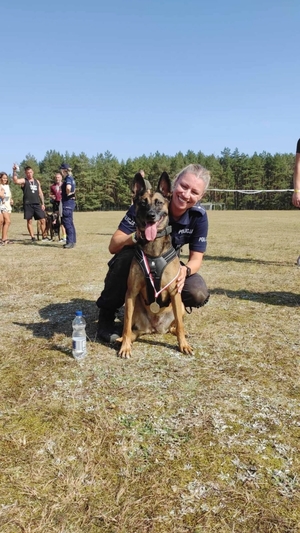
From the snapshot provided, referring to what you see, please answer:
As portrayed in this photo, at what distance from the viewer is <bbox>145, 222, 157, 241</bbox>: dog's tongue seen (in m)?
3.31

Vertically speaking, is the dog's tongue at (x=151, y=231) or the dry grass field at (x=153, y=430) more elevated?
the dog's tongue at (x=151, y=231)

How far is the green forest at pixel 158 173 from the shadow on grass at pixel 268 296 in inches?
2907

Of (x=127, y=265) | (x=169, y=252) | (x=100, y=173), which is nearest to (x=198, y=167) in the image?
(x=169, y=252)

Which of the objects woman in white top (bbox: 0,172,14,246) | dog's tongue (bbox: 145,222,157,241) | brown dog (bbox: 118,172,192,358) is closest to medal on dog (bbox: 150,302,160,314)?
brown dog (bbox: 118,172,192,358)

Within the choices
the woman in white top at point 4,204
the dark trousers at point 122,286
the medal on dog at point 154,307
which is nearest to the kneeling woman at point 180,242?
the dark trousers at point 122,286

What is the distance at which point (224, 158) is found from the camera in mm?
94438

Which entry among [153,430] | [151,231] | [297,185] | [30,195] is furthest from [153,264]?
[30,195]

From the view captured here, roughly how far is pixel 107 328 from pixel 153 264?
41.3 inches

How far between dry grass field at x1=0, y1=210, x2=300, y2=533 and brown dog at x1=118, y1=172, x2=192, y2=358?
432mm

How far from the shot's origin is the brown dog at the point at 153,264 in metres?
3.33

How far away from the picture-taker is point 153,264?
11.0 ft

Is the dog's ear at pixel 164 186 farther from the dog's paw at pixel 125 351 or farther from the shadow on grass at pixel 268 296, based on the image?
the shadow on grass at pixel 268 296

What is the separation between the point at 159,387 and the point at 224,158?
9932cm

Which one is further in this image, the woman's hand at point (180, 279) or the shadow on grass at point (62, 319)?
the shadow on grass at point (62, 319)
